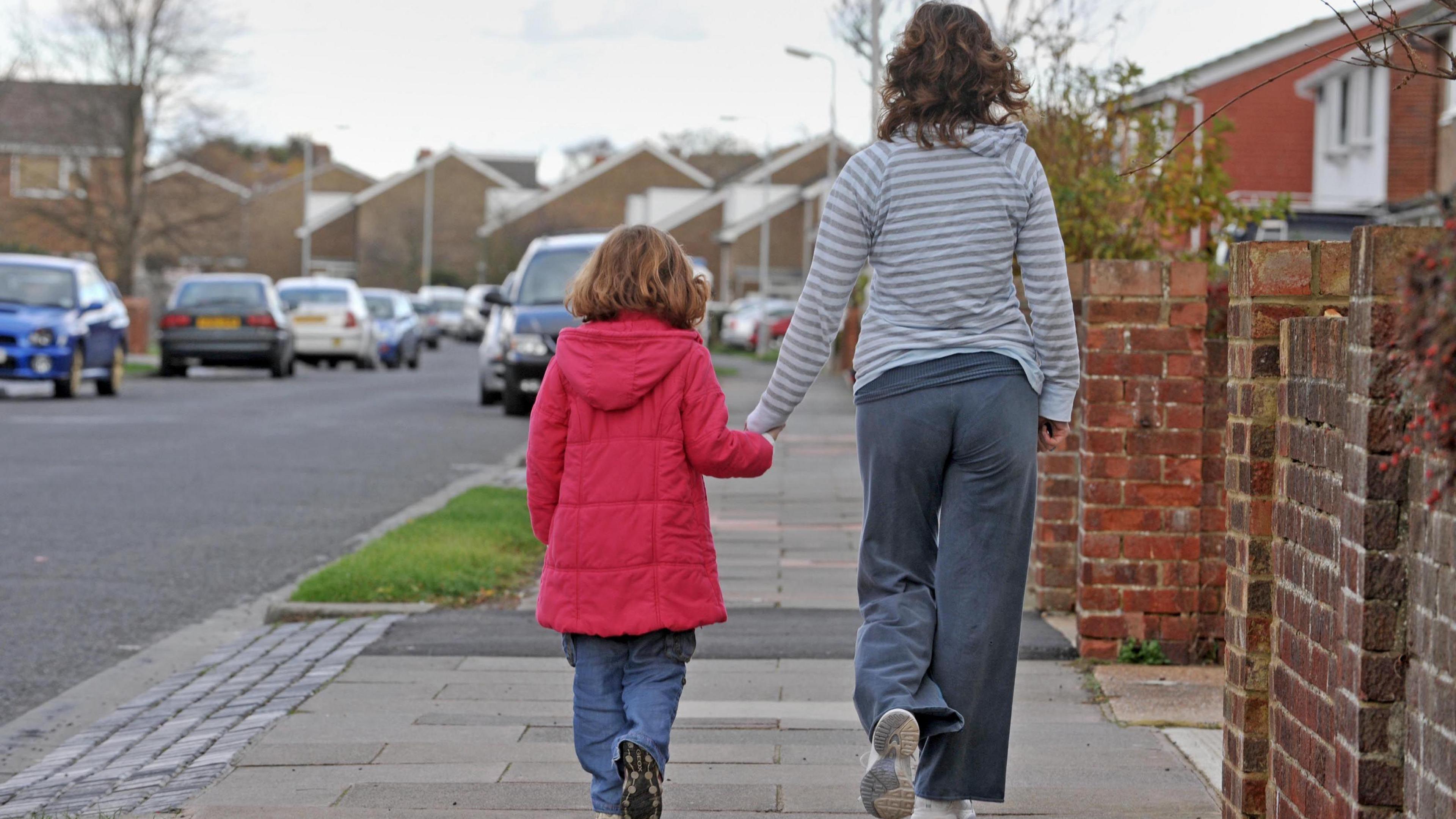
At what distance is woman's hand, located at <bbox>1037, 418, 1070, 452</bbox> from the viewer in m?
3.68

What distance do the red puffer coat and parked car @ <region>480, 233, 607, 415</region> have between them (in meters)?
13.3

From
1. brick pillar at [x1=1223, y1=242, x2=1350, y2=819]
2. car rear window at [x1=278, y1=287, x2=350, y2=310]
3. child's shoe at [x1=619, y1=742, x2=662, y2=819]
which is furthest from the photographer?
car rear window at [x1=278, y1=287, x2=350, y2=310]

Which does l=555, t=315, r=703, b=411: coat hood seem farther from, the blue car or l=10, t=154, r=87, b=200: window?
l=10, t=154, r=87, b=200: window

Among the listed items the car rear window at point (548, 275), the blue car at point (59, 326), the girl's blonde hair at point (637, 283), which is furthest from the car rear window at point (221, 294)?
the girl's blonde hair at point (637, 283)

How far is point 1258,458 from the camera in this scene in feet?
11.0

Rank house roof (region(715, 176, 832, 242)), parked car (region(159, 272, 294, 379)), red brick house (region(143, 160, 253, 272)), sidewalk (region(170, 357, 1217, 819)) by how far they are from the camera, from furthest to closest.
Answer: house roof (region(715, 176, 832, 242)) → red brick house (region(143, 160, 253, 272)) → parked car (region(159, 272, 294, 379)) → sidewalk (region(170, 357, 1217, 819))

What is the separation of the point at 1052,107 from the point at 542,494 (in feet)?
16.8

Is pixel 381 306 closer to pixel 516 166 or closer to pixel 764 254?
pixel 764 254

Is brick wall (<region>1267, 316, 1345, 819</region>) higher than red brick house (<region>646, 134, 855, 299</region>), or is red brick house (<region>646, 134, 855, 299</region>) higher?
red brick house (<region>646, 134, 855, 299</region>)

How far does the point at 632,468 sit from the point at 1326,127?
1236 inches

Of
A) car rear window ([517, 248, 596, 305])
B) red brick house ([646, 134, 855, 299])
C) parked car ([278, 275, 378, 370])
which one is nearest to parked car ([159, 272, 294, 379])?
parked car ([278, 275, 378, 370])

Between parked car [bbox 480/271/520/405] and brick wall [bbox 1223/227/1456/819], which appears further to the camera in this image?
parked car [bbox 480/271/520/405]

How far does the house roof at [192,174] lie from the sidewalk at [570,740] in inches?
1471

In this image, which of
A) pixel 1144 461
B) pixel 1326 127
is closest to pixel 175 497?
pixel 1144 461
